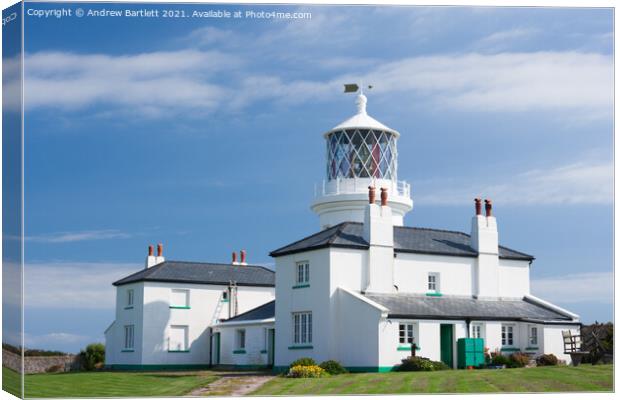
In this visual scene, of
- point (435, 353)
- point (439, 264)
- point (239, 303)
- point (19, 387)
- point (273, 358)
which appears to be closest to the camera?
point (19, 387)

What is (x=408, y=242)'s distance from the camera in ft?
102

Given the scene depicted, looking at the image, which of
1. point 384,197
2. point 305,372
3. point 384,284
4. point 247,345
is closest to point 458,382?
point 305,372

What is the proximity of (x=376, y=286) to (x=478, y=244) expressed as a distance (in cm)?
433

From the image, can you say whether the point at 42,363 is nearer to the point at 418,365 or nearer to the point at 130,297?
the point at 130,297

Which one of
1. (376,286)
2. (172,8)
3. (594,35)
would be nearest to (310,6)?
(172,8)

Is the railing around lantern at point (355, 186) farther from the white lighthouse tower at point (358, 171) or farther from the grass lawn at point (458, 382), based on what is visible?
the grass lawn at point (458, 382)

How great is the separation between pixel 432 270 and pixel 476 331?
2.55 meters

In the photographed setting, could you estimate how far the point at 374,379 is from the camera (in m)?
23.6

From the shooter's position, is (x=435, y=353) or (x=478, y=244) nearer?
(x=435, y=353)

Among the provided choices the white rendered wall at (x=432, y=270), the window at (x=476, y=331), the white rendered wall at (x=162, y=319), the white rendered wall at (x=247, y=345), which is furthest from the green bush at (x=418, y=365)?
the white rendered wall at (x=162, y=319)

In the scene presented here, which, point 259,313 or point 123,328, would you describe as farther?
point 123,328

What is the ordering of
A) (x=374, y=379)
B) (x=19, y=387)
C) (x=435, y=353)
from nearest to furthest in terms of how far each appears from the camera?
(x=19, y=387), (x=374, y=379), (x=435, y=353)

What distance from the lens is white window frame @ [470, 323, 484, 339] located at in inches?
1151

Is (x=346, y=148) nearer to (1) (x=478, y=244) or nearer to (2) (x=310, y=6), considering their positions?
(1) (x=478, y=244)
